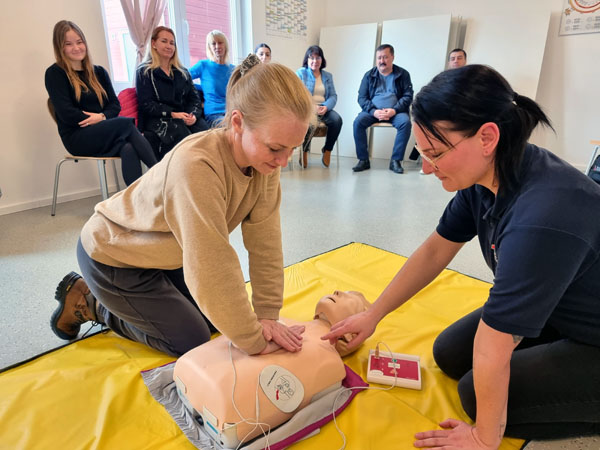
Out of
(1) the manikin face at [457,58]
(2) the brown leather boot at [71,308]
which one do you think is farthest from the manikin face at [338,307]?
(1) the manikin face at [457,58]

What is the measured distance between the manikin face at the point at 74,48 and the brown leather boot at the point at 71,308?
5.95ft

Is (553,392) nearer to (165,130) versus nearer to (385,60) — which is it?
(165,130)

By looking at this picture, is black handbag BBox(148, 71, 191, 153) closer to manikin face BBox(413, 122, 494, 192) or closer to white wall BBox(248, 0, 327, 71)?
white wall BBox(248, 0, 327, 71)

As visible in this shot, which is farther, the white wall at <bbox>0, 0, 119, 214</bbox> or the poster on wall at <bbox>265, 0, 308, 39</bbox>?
the poster on wall at <bbox>265, 0, 308, 39</bbox>

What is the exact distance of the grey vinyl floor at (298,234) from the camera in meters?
1.43

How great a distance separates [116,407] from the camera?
3.39 ft

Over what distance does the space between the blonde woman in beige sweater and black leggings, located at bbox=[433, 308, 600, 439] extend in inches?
21.1

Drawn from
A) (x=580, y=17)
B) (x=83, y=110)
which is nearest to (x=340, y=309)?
(x=83, y=110)

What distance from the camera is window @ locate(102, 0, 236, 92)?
3223mm

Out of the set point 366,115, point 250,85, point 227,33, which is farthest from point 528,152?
point 227,33

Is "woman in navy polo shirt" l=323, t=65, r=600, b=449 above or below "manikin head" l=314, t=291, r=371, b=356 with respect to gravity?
above

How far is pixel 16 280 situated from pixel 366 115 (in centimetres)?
372

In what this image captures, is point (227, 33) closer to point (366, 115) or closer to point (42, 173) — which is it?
point (366, 115)

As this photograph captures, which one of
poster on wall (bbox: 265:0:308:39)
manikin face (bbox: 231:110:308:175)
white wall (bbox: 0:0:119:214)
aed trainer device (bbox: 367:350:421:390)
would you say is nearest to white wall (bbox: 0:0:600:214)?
white wall (bbox: 0:0:119:214)
